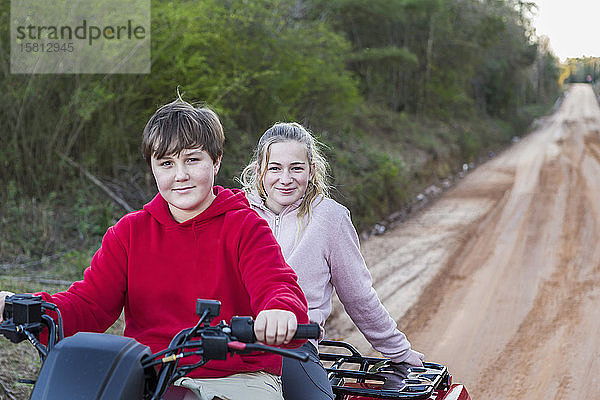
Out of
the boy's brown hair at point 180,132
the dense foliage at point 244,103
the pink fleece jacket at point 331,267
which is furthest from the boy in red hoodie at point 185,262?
the dense foliage at point 244,103

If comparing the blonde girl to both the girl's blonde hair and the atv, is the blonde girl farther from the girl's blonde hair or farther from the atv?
the atv

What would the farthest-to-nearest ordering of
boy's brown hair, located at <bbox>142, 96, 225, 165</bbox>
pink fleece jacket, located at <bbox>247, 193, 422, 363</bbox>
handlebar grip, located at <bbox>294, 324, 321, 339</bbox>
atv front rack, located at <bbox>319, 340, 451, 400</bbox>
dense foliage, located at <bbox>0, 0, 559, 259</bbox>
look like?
dense foliage, located at <bbox>0, 0, 559, 259</bbox> → pink fleece jacket, located at <bbox>247, 193, 422, 363</bbox> → atv front rack, located at <bbox>319, 340, 451, 400</bbox> → boy's brown hair, located at <bbox>142, 96, 225, 165</bbox> → handlebar grip, located at <bbox>294, 324, 321, 339</bbox>

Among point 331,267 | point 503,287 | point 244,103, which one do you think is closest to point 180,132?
point 331,267

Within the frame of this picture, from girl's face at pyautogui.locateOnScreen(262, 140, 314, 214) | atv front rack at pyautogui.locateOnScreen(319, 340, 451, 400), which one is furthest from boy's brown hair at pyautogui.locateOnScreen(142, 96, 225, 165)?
atv front rack at pyautogui.locateOnScreen(319, 340, 451, 400)

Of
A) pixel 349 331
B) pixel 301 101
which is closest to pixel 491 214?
pixel 301 101

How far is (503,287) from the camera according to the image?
26.4ft

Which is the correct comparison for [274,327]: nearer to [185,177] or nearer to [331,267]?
[185,177]

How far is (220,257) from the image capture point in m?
2.46

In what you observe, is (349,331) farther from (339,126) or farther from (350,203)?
(339,126)

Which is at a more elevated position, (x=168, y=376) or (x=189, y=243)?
(x=189, y=243)

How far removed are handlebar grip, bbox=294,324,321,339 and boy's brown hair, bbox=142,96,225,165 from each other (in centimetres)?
72

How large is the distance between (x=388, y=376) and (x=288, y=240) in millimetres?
802

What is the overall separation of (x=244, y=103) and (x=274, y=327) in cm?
863

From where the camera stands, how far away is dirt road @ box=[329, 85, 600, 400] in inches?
227
